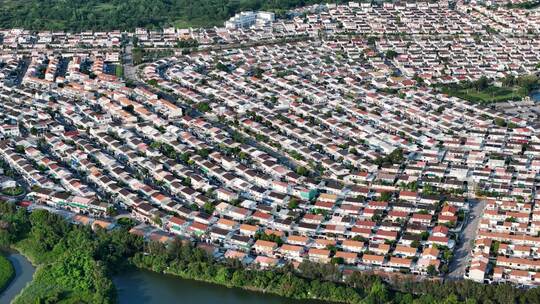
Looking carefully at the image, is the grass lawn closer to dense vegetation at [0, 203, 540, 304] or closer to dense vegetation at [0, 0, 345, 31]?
dense vegetation at [0, 203, 540, 304]

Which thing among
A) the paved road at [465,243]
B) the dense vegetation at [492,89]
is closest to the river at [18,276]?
the paved road at [465,243]

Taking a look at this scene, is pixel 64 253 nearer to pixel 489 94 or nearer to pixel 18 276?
pixel 18 276

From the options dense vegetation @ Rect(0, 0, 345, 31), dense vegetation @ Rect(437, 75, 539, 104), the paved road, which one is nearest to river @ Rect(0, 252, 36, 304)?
the paved road

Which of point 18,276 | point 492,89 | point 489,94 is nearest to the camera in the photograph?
point 18,276

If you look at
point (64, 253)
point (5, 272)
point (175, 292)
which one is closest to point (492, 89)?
point (175, 292)

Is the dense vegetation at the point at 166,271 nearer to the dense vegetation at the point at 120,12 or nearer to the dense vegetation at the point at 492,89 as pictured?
the dense vegetation at the point at 492,89
